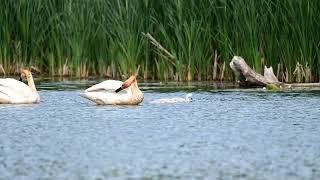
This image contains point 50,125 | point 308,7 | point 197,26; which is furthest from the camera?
point 197,26

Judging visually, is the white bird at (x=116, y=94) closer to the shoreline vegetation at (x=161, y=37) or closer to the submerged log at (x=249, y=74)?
the submerged log at (x=249, y=74)

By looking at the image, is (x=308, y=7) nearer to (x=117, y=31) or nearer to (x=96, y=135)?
(x=117, y=31)

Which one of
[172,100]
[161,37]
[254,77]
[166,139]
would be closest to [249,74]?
[254,77]

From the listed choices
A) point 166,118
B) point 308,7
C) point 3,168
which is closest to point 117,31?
point 308,7

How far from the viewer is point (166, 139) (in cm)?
1116

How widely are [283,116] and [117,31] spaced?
811cm

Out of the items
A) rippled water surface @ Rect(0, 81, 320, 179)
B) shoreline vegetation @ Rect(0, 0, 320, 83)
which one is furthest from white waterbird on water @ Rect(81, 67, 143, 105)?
shoreline vegetation @ Rect(0, 0, 320, 83)

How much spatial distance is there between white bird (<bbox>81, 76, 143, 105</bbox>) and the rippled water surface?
0.62ft

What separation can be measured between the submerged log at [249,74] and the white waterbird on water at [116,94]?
3.55 m

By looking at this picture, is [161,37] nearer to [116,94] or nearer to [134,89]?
[116,94]

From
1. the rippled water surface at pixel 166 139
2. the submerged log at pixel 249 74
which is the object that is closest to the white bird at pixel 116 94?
the rippled water surface at pixel 166 139

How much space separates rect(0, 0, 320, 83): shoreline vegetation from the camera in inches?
765

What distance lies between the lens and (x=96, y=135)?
11.6 meters

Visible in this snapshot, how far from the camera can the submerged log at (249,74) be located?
19.1 metres
